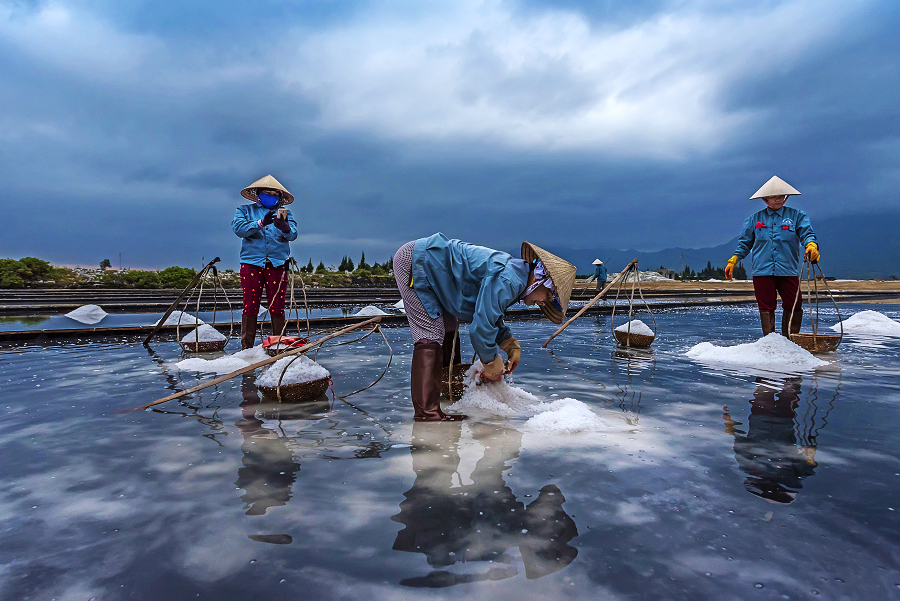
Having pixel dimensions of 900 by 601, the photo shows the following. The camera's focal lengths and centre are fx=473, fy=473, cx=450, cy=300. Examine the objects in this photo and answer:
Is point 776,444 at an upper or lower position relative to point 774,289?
lower

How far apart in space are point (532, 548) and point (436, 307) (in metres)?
1.58

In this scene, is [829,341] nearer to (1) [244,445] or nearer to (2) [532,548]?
(2) [532,548]

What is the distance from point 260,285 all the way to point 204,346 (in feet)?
3.66

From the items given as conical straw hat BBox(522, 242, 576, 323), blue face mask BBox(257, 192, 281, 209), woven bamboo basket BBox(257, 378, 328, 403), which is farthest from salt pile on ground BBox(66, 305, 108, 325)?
conical straw hat BBox(522, 242, 576, 323)

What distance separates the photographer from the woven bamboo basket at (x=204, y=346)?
4895mm

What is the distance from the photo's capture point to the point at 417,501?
1731 millimetres

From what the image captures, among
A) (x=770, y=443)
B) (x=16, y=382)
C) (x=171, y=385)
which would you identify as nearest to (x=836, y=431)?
(x=770, y=443)

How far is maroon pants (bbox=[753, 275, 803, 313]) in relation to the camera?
16.0ft

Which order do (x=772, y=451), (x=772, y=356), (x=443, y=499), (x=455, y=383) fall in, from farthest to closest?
(x=772, y=356) < (x=455, y=383) < (x=772, y=451) < (x=443, y=499)

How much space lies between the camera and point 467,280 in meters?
2.73

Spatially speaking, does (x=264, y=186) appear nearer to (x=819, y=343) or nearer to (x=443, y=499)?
(x=443, y=499)

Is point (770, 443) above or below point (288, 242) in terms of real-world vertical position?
below

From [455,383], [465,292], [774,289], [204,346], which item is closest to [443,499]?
[465,292]

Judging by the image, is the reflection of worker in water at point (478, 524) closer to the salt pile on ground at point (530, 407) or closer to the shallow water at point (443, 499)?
the shallow water at point (443, 499)
